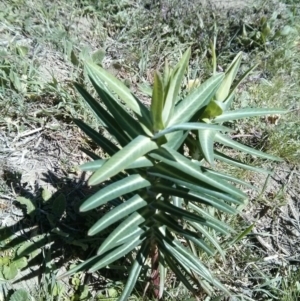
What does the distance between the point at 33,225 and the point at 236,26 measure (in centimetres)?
188

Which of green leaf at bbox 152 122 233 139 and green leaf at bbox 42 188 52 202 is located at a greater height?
green leaf at bbox 42 188 52 202

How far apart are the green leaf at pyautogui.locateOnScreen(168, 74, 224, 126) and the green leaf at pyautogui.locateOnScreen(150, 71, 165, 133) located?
0.25 feet

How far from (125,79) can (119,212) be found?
1427 millimetres

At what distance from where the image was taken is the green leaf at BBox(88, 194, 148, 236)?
5.09 ft

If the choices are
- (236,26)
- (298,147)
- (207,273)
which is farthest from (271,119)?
(207,273)

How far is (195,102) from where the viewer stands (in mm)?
1557

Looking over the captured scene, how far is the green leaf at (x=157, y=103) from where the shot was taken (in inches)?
53.3

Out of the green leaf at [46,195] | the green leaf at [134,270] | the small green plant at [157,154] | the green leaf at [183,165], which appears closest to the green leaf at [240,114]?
the small green plant at [157,154]

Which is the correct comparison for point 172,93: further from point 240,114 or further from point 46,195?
point 46,195

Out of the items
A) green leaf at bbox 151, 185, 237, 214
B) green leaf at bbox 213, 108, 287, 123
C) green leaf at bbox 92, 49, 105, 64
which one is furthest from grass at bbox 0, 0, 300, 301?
green leaf at bbox 213, 108, 287, 123

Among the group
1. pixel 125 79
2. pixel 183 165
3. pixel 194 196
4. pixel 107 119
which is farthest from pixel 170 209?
pixel 125 79

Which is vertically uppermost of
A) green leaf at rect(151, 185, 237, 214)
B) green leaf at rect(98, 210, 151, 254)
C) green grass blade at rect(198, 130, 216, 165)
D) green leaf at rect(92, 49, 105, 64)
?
green leaf at rect(92, 49, 105, 64)

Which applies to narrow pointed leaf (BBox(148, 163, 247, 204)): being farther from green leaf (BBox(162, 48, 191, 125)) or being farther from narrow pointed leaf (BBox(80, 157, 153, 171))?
green leaf (BBox(162, 48, 191, 125))

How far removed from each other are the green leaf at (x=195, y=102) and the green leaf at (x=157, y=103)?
8cm
